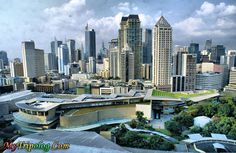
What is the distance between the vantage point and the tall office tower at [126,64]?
2598 inches

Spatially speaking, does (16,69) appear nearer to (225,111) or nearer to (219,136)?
(225,111)

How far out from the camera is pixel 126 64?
6744 centimetres

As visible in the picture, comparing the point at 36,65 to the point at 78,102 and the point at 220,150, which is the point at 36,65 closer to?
the point at 78,102

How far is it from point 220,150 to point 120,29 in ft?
229

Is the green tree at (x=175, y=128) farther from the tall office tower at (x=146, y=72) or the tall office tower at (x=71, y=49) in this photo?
the tall office tower at (x=71, y=49)

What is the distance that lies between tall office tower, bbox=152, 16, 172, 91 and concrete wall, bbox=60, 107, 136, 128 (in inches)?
1166

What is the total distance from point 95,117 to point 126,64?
42.1 meters

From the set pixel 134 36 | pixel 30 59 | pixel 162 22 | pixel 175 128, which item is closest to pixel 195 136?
pixel 175 128

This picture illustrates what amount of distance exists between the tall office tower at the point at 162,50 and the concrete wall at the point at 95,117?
29.6m

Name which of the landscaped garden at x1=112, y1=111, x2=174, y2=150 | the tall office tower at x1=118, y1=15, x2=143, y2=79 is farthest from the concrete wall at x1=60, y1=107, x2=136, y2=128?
the tall office tower at x1=118, y1=15, x2=143, y2=79

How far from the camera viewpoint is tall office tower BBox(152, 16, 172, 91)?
183 feet

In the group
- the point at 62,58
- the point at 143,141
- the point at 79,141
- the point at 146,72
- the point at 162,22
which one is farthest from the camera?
the point at 62,58

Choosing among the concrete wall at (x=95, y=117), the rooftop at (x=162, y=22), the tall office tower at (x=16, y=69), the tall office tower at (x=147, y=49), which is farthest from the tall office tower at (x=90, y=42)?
the concrete wall at (x=95, y=117)

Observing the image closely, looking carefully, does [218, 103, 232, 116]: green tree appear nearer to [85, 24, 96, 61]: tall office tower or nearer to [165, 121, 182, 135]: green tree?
[165, 121, 182, 135]: green tree
